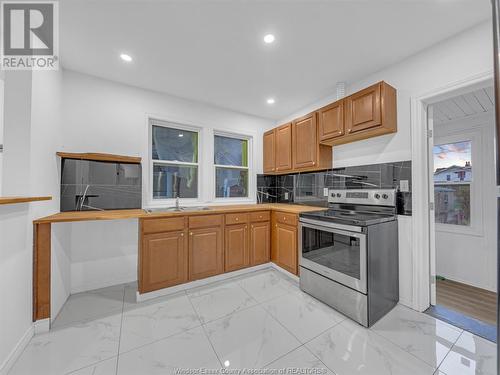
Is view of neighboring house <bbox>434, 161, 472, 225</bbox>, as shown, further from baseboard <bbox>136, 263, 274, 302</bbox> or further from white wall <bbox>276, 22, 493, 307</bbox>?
baseboard <bbox>136, 263, 274, 302</bbox>

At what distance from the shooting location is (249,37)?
74.8 inches

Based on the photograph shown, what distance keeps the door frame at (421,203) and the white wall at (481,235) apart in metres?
1.36

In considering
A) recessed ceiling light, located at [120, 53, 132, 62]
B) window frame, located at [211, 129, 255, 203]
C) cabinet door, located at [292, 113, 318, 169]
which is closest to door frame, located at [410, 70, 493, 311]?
cabinet door, located at [292, 113, 318, 169]

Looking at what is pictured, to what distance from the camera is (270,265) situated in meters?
3.12

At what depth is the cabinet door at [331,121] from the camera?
2516 mm

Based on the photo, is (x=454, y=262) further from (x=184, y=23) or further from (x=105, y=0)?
(x=105, y=0)

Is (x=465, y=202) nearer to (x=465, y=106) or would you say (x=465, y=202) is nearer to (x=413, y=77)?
(x=465, y=106)

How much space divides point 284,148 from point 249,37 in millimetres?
1778

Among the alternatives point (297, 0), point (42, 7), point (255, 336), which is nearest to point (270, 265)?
point (255, 336)

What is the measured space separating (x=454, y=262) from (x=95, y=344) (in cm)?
435

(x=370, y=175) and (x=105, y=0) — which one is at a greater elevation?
(x=105, y=0)

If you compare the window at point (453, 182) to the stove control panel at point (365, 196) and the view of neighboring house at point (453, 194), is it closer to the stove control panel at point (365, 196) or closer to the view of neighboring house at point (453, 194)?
the view of neighboring house at point (453, 194)

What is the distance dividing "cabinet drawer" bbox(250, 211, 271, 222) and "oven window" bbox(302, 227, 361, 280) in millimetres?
741

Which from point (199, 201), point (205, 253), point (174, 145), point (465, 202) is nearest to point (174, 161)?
point (174, 145)
